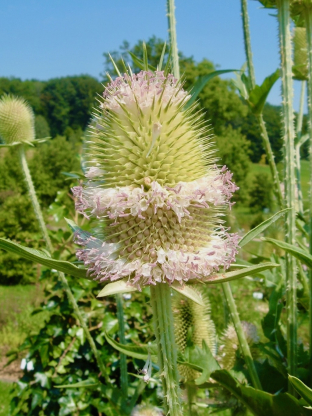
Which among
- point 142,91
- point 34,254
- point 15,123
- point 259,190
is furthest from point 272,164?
point 259,190

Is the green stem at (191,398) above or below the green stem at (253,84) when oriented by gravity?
below

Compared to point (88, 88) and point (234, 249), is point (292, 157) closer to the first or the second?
point (234, 249)

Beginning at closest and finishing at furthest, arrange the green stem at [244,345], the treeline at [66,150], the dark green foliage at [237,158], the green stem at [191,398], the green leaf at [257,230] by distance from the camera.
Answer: the green leaf at [257,230], the green stem at [244,345], the green stem at [191,398], the treeline at [66,150], the dark green foliage at [237,158]

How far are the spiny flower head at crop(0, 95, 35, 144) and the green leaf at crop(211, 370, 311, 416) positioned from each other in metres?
2.71

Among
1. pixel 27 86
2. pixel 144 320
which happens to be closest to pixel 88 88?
pixel 27 86

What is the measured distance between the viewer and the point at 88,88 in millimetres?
73438

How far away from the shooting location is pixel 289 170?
1.71 metres

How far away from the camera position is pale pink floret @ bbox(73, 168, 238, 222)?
48.5 inches

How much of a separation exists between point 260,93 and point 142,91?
2.85 feet

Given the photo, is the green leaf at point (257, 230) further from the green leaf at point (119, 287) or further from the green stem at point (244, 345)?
the green stem at point (244, 345)

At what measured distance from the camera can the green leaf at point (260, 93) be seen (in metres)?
1.87

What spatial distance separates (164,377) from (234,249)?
17.8 inches

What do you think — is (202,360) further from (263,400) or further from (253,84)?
(253,84)

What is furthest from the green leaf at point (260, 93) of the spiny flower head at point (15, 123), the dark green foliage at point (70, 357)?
the dark green foliage at point (70, 357)
